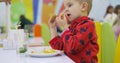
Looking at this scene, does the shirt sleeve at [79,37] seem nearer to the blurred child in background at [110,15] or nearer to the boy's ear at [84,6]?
the boy's ear at [84,6]

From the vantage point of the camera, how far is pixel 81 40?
116cm

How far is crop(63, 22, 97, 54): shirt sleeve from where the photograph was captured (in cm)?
116

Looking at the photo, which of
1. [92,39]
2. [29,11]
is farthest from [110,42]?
[29,11]

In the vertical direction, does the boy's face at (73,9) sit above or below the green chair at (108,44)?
above

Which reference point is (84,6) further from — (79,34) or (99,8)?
(99,8)

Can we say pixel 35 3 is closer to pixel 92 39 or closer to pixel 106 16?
pixel 106 16

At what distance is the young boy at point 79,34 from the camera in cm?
117

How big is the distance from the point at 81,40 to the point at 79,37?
0.8 inches

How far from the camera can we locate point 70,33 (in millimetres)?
1217

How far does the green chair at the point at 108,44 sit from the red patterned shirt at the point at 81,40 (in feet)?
1.20

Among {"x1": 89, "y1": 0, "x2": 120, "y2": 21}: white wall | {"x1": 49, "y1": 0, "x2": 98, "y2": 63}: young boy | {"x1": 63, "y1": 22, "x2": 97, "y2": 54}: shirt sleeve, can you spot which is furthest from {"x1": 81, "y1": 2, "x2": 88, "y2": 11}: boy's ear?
{"x1": 89, "y1": 0, "x2": 120, "y2": 21}: white wall

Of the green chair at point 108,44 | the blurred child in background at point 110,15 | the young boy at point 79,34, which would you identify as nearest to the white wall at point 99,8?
the blurred child in background at point 110,15

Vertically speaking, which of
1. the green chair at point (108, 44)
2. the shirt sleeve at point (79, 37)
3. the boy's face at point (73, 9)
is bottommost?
the green chair at point (108, 44)

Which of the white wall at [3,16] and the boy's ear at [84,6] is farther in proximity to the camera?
the white wall at [3,16]
